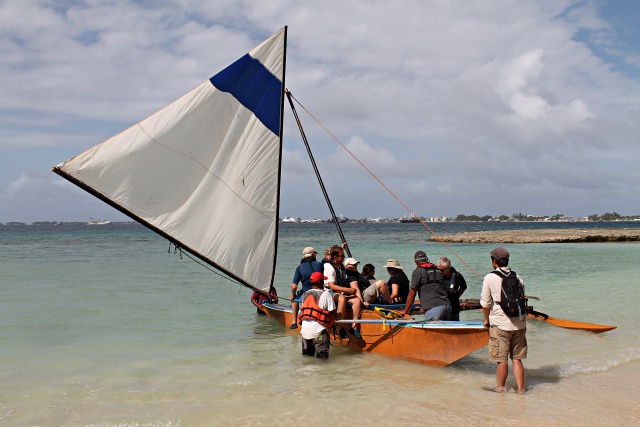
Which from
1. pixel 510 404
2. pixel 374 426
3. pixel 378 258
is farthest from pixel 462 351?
pixel 378 258

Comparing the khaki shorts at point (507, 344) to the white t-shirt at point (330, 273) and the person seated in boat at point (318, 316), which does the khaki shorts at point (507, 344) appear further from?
the white t-shirt at point (330, 273)

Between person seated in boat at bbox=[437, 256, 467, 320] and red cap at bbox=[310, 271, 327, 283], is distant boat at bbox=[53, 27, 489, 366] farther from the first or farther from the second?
red cap at bbox=[310, 271, 327, 283]

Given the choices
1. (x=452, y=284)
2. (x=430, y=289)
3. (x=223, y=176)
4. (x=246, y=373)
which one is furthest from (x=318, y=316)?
(x=223, y=176)

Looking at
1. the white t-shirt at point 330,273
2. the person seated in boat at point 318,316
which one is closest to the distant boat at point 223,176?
the person seated in boat at point 318,316

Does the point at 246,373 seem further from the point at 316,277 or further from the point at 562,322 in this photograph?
the point at 562,322

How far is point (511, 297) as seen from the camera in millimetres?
7039

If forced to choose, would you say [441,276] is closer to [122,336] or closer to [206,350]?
[206,350]

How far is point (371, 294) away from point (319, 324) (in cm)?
206

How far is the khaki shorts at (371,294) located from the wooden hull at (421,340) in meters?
1.10

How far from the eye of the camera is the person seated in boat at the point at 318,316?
937 centimetres

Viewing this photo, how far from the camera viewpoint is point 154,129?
959cm

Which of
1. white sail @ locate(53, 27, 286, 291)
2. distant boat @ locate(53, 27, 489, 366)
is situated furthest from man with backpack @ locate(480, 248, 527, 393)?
white sail @ locate(53, 27, 286, 291)

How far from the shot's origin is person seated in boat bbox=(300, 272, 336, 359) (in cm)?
937

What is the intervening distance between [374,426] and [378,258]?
1192 inches
